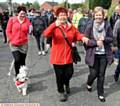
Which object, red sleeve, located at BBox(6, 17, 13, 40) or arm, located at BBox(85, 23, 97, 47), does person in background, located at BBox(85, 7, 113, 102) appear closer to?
arm, located at BBox(85, 23, 97, 47)

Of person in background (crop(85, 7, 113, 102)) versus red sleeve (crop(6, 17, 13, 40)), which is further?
red sleeve (crop(6, 17, 13, 40))

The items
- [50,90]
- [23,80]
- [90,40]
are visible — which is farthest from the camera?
[50,90]

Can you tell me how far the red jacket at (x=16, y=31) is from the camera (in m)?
8.60

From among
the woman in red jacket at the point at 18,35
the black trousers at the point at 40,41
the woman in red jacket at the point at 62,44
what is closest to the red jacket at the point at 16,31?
the woman in red jacket at the point at 18,35

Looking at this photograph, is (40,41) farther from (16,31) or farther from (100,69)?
(100,69)

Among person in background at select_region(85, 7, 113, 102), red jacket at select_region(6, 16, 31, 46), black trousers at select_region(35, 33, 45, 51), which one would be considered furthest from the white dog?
black trousers at select_region(35, 33, 45, 51)

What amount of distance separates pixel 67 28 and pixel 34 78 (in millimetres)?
2751


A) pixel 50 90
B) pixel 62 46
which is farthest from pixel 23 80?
pixel 62 46

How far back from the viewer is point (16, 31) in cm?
866

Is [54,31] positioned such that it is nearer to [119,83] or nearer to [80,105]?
[80,105]

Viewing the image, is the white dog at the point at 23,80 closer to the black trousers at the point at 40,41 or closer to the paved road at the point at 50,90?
the paved road at the point at 50,90

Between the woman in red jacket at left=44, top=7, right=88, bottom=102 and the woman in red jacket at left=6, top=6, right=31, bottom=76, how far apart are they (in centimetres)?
143

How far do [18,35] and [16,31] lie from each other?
0.11 m

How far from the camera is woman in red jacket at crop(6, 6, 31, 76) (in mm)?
8609
